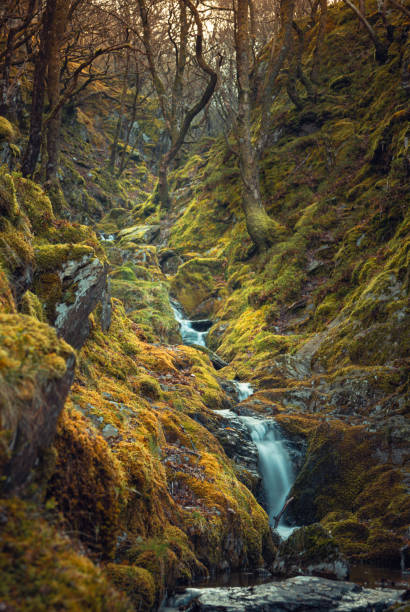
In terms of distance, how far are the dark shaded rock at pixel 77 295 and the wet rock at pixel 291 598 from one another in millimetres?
3337

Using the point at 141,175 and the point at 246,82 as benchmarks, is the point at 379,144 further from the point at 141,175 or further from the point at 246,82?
the point at 141,175

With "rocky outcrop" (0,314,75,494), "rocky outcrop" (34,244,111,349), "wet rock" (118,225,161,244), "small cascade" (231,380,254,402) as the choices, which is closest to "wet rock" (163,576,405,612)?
"rocky outcrop" (0,314,75,494)

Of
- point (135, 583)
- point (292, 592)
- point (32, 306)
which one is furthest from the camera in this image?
point (32, 306)

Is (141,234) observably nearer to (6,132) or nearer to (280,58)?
(280,58)

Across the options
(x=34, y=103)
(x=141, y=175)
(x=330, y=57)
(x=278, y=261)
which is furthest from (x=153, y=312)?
(x=141, y=175)

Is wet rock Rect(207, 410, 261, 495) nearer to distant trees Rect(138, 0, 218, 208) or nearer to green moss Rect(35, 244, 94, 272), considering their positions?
green moss Rect(35, 244, 94, 272)

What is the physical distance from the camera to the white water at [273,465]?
355 inches

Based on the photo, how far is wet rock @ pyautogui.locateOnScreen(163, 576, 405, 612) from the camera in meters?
4.48

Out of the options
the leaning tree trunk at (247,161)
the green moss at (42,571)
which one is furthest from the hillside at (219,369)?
the leaning tree trunk at (247,161)

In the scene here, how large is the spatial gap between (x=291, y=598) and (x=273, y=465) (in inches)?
197

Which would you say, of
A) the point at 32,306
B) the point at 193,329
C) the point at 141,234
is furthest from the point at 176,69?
the point at 32,306

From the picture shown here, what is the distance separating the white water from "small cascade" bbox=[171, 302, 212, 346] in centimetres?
754

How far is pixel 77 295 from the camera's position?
6031mm

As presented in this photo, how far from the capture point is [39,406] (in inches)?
114
